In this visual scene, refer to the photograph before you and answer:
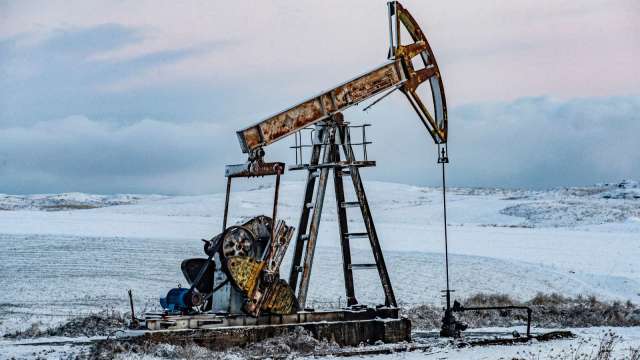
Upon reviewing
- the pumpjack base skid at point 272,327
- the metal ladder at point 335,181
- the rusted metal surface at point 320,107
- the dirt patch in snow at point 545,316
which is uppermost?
the rusted metal surface at point 320,107

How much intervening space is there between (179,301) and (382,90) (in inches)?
145

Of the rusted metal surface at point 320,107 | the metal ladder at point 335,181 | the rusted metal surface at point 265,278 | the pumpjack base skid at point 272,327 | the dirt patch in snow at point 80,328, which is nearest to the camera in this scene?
the pumpjack base skid at point 272,327

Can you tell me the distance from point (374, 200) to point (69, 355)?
161ft

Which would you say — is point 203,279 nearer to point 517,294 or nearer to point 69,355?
point 69,355

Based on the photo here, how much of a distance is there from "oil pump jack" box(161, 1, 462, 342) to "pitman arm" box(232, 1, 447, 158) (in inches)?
0.5

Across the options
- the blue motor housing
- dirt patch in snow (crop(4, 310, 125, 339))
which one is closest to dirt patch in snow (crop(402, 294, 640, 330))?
dirt patch in snow (crop(4, 310, 125, 339))

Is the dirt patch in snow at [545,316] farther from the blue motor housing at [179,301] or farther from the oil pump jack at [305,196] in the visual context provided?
the blue motor housing at [179,301]

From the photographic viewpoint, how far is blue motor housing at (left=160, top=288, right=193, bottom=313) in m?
11.7

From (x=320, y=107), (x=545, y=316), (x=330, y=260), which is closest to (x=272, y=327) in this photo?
(x=320, y=107)

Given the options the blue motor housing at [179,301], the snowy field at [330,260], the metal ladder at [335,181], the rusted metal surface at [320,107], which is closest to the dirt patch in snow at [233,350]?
the blue motor housing at [179,301]

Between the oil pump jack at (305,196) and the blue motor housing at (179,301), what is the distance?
0.4 inches

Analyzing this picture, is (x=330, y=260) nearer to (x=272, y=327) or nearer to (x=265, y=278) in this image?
(x=272, y=327)

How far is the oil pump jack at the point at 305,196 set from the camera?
11703 mm

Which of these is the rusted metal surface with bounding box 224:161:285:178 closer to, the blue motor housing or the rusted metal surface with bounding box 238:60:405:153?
the rusted metal surface with bounding box 238:60:405:153
